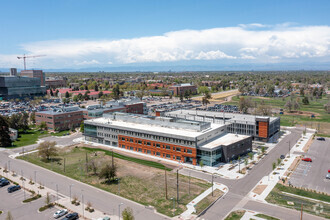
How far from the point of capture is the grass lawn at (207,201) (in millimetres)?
40281

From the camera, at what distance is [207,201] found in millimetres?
42469

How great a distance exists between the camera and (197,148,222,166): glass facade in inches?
2303

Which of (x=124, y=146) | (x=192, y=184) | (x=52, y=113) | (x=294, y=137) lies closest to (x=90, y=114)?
(x=52, y=113)

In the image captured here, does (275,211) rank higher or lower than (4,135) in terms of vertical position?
lower

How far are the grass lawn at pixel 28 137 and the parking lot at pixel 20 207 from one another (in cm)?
3561

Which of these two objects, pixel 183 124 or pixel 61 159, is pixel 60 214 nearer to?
pixel 61 159

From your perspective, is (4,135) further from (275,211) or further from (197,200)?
(275,211)

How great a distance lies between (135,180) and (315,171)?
1509 inches

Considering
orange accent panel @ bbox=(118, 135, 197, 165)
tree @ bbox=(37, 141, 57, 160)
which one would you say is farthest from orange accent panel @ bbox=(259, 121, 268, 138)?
tree @ bbox=(37, 141, 57, 160)

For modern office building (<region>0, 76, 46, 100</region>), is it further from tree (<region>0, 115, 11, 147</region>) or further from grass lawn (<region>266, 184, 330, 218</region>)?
grass lawn (<region>266, 184, 330, 218</region>)

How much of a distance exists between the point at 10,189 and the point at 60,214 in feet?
50.7

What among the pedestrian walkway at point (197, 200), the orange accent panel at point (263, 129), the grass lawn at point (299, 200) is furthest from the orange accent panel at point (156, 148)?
the orange accent panel at point (263, 129)

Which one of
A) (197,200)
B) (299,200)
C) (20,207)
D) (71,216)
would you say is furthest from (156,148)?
(299,200)

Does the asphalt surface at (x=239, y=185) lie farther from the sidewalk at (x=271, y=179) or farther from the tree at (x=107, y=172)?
the tree at (x=107, y=172)
